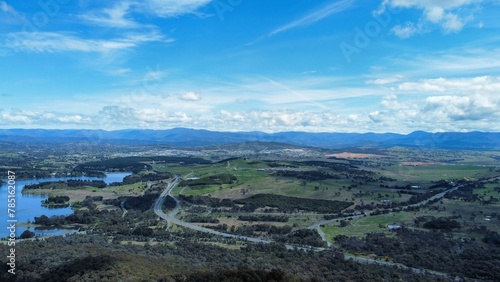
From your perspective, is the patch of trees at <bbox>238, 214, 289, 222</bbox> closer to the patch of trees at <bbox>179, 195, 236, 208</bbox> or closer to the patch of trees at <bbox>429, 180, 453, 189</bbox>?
the patch of trees at <bbox>179, 195, 236, 208</bbox>

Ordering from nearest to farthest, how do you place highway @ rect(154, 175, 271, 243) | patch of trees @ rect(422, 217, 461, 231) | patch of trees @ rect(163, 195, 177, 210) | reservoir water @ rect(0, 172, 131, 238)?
highway @ rect(154, 175, 271, 243), patch of trees @ rect(422, 217, 461, 231), reservoir water @ rect(0, 172, 131, 238), patch of trees @ rect(163, 195, 177, 210)

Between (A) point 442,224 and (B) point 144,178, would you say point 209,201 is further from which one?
(A) point 442,224

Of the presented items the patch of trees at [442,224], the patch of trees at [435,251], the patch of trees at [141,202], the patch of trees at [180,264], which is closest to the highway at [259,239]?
the patch of trees at [141,202]

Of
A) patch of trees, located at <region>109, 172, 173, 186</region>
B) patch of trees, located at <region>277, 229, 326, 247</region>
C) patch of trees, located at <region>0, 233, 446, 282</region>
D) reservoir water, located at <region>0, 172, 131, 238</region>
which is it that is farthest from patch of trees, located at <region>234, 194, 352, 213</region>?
patch of trees, located at <region>109, 172, 173, 186</region>

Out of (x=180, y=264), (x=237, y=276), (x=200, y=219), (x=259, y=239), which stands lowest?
(x=200, y=219)

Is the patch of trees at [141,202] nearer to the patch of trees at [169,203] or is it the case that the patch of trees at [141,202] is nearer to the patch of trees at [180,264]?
the patch of trees at [169,203]

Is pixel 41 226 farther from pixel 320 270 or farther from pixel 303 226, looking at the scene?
pixel 320 270

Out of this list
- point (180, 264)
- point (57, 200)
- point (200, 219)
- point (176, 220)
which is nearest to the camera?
point (180, 264)

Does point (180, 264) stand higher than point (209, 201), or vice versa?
point (180, 264)

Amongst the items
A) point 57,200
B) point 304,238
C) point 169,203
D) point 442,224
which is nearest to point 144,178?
point 57,200
